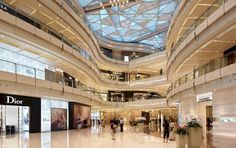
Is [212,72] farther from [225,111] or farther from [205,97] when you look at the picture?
[205,97]

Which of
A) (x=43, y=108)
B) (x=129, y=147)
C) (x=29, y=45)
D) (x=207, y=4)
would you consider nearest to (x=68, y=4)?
(x=29, y=45)

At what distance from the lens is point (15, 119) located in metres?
28.9

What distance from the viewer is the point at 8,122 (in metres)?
28.7

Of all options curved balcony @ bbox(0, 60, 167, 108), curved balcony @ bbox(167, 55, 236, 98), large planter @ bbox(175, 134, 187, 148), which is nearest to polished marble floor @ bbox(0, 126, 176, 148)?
large planter @ bbox(175, 134, 187, 148)

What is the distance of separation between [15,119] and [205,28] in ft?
61.9

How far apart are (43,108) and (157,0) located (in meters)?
21.0

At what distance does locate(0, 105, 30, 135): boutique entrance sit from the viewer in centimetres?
2827

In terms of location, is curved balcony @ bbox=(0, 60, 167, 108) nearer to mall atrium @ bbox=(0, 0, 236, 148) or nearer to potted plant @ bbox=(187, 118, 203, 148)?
mall atrium @ bbox=(0, 0, 236, 148)

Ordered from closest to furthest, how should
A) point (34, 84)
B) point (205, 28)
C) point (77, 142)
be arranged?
point (205, 28) < point (77, 142) < point (34, 84)

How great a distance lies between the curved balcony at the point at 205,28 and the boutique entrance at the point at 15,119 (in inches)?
562

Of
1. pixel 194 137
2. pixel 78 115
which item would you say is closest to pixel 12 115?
pixel 78 115

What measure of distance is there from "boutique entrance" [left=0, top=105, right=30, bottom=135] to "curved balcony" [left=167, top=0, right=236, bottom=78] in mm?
14277

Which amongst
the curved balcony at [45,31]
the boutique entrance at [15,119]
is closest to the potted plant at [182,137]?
the curved balcony at [45,31]

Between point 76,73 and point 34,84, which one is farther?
point 76,73
